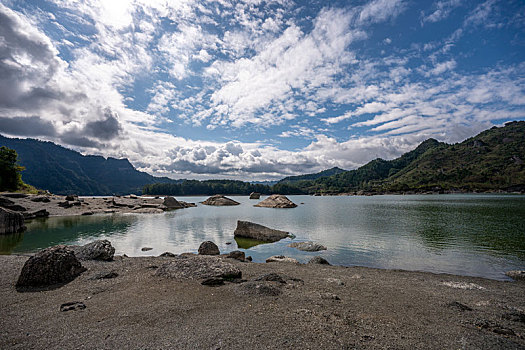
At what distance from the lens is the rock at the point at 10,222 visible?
1231 inches

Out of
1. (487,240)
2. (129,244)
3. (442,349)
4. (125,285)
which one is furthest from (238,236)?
(487,240)

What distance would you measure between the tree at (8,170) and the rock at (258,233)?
7160 cm

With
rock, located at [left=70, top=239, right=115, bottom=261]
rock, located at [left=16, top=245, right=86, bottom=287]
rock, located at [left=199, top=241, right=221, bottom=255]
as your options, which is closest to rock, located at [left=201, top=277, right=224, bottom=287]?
rock, located at [left=16, top=245, right=86, bottom=287]

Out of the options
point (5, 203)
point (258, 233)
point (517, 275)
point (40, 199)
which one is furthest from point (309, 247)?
point (40, 199)

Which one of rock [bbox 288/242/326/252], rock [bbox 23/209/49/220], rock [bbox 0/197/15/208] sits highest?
rock [bbox 0/197/15/208]

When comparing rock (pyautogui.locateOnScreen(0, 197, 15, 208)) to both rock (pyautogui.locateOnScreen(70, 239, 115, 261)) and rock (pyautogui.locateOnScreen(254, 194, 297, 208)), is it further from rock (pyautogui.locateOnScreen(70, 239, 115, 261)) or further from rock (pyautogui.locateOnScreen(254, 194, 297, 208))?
rock (pyautogui.locateOnScreen(254, 194, 297, 208))

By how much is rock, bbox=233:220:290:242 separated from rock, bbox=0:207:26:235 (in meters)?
31.1

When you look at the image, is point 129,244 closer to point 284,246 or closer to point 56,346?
point 284,246

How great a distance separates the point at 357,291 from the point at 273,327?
20.4ft

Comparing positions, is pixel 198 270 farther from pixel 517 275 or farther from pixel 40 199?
pixel 40 199

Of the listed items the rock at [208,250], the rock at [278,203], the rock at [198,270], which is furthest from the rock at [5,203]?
the rock at [278,203]

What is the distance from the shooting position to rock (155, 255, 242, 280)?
43.4ft

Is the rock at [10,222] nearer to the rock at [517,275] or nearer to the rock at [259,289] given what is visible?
the rock at [259,289]

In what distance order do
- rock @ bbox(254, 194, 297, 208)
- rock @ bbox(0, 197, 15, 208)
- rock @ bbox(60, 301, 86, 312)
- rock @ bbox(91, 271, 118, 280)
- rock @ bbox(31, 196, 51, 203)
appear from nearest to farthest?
rock @ bbox(60, 301, 86, 312)
rock @ bbox(91, 271, 118, 280)
rock @ bbox(0, 197, 15, 208)
rock @ bbox(31, 196, 51, 203)
rock @ bbox(254, 194, 297, 208)
